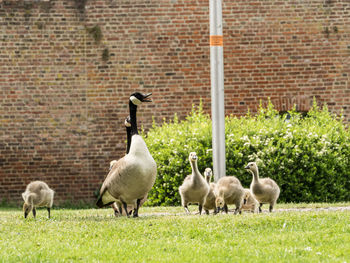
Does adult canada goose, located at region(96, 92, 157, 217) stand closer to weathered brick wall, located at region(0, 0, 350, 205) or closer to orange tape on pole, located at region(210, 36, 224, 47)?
orange tape on pole, located at region(210, 36, 224, 47)

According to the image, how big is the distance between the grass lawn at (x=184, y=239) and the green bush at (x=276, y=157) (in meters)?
4.88

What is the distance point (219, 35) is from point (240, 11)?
416 cm

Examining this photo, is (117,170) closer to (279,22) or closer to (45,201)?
(45,201)

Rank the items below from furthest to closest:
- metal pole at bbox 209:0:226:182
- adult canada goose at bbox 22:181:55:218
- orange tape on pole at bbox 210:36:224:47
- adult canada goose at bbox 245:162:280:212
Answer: orange tape on pole at bbox 210:36:224:47, metal pole at bbox 209:0:226:182, adult canada goose at bbox 245:162:280:212, adult canada goose at bbox 22:181:55:218

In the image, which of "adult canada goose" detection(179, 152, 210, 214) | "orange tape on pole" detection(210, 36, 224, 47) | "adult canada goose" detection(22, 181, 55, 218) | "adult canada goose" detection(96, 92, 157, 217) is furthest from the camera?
"orange tape on pole" detection(210, 36, 224, 47)

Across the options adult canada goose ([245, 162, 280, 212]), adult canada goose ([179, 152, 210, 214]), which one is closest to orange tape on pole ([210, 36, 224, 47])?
adult canada goose ([245, 162, 280, 212])

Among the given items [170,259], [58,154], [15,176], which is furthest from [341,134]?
[170,259]

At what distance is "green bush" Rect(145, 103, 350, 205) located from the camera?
13.7 meters

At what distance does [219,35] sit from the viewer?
42.2ft

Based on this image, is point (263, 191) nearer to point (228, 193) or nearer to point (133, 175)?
point (228, 193)

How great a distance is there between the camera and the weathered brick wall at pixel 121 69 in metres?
16.4

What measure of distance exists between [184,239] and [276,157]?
686 centimetres

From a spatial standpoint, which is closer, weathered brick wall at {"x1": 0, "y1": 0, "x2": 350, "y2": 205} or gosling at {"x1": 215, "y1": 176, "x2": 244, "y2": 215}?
gosling at {"x1": 215, "y1": 176, "x2": 244, "y2": 215}

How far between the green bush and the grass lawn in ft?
16.0
